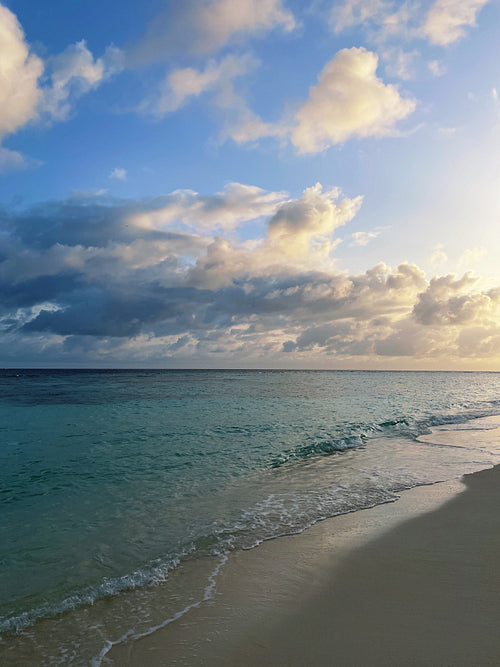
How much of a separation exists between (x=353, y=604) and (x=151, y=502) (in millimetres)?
6272

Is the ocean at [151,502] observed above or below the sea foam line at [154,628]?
below

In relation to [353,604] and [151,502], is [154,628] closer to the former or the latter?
[353,604]

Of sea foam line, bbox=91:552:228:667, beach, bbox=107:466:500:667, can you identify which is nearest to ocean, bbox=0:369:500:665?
sea foam line, bbox=91:552:228:667

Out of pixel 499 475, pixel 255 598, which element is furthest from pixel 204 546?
pixel 499 475

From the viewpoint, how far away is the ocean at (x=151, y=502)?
536cm

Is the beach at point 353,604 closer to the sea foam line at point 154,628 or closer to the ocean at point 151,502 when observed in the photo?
the sea foam line at point 154,628

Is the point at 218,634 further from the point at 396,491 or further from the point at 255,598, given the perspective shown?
the point at 396,491

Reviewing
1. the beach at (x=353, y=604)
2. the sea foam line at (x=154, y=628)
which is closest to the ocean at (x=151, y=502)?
the sea foam line at (x=154, y=628)

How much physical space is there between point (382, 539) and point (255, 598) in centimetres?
334

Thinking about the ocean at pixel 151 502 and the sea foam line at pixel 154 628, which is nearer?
the sea foam line at pixel 154 628

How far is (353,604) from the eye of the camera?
5344 mm

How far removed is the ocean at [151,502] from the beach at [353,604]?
527 mm

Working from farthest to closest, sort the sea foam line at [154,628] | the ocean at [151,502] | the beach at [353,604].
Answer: the ocean at [151,502], the sea foam line at [154,628], the beach at [353,604]

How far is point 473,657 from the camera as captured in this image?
13.5ft
